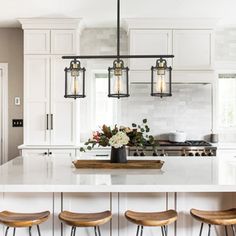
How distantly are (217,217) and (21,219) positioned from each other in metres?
1.35

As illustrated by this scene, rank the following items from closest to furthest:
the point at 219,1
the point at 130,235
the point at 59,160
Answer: the point at 130,235
the point at 59,160
the point at 219,1

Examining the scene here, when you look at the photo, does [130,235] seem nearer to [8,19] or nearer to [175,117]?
Answer: [175,117]

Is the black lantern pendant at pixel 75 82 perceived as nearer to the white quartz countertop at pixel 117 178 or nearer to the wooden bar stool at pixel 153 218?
the white quartz countertop at pixel 117 178

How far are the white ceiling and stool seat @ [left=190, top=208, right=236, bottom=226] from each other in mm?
2617

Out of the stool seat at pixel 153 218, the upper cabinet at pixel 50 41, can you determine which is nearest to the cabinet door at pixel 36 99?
the upper cabinet at pixel 50 41

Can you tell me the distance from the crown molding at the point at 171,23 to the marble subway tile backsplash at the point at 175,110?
0.90 meters

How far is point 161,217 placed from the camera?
232cm

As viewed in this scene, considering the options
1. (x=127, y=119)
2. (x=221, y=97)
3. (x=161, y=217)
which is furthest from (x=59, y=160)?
(x=221, y=97)

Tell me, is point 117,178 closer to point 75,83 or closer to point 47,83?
point 75,83

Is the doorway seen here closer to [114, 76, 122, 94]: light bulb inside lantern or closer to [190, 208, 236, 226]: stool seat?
[114, 76, 122, 94]: light bulb inside lantern

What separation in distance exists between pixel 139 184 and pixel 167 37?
9.81 feet

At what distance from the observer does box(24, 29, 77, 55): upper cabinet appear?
15.4 ft

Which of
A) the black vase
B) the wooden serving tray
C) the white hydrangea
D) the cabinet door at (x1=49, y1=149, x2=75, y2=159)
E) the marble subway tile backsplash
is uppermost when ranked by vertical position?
the marble subway tile backsplash

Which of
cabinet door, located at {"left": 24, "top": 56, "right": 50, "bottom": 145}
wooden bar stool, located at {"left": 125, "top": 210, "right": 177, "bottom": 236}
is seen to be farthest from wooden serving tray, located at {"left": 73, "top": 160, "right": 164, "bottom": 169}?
cabinet door, located at {"left": 24, "top": 56, "right": 50, "bottom": 145}
